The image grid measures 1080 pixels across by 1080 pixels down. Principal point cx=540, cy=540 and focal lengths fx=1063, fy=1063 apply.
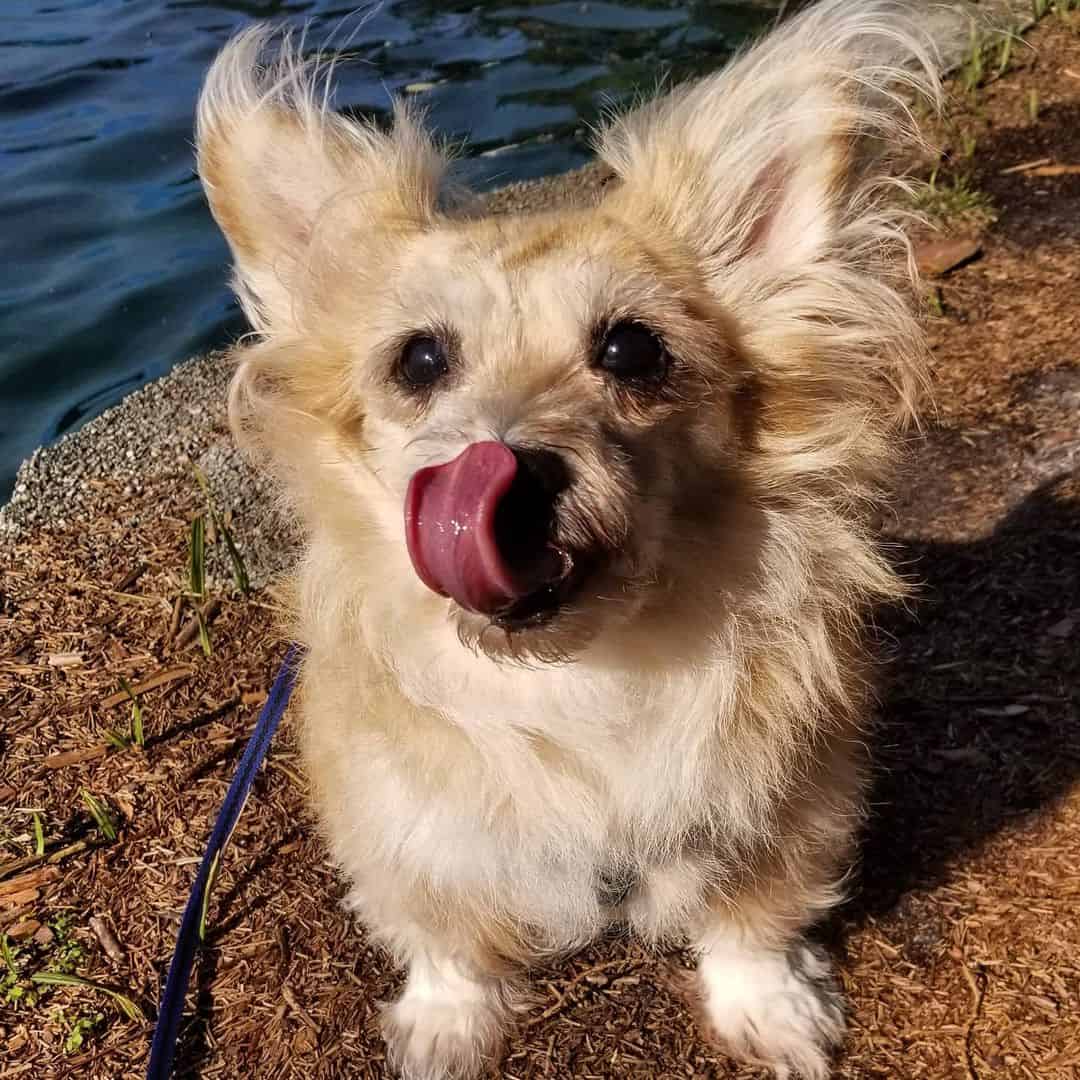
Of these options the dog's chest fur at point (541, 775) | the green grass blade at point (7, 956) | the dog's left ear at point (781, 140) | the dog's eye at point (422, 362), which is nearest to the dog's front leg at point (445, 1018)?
the dog's chest fur at point (541, 775)

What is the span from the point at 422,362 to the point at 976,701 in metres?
1.96

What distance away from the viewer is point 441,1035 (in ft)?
8.07

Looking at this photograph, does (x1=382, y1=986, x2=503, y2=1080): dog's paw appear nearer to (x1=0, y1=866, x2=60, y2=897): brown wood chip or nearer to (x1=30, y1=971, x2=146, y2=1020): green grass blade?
(x1=30, y1=971, x2=146, y2=1020): green grass blade

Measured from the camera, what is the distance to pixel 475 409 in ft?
6.13

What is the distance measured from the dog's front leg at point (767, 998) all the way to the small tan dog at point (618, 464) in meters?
0.02

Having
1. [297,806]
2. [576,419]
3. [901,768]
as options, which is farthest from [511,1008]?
[576,419]

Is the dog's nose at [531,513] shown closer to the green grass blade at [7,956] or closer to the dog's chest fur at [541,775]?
the dog's chest fur at [541,775]

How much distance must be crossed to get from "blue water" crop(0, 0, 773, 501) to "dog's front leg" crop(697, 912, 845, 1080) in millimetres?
3265

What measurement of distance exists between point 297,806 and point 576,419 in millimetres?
1691

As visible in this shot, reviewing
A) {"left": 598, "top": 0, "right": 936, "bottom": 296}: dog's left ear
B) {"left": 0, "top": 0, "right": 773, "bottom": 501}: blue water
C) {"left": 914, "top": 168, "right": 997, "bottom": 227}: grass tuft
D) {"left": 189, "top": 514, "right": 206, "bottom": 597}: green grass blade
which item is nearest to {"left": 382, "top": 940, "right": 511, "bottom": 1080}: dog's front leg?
{"left": 189, "top": 514, "right": 206, "bottom": 597}: green grass blade

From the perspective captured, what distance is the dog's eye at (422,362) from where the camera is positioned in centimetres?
213

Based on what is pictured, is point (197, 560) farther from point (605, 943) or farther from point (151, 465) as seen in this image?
point (605, 943)

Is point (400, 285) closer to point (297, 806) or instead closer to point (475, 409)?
point (475, 409)

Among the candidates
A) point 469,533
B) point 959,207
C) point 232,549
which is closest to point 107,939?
point 232,549
